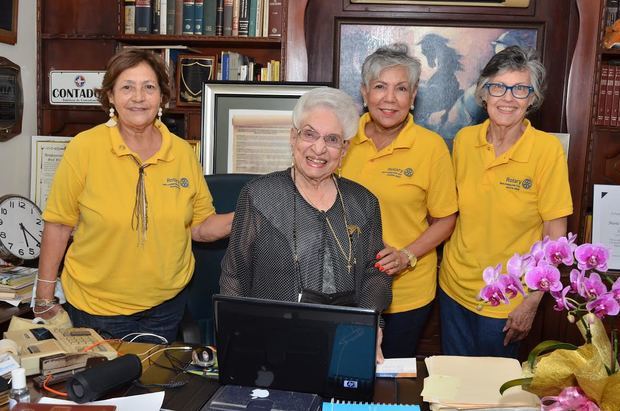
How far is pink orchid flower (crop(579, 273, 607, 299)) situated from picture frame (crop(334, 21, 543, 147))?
228 cm

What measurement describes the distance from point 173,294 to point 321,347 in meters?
0.91

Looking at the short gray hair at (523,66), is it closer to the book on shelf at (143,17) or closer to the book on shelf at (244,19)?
the book on shelf at (244,19)

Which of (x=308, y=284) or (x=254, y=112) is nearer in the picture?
(x=308, y=284)

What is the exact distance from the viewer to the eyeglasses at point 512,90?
2.12 meters

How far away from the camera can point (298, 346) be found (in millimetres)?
1378

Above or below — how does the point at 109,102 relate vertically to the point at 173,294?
above

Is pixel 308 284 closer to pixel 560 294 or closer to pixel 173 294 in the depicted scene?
pixel 173 294

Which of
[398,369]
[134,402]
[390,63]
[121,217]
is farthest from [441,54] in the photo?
[134,402]

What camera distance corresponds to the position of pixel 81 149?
6.65ft

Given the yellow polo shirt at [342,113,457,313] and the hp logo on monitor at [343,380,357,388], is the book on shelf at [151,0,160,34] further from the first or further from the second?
the hp logo on monitor at [343,380,357,388]

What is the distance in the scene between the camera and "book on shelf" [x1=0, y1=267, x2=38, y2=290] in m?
2.61

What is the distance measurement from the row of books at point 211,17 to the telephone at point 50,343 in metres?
1.94

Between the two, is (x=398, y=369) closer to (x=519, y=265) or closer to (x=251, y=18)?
(x=519, y=265)

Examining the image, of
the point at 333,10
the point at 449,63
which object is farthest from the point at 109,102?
the point at 449,63
